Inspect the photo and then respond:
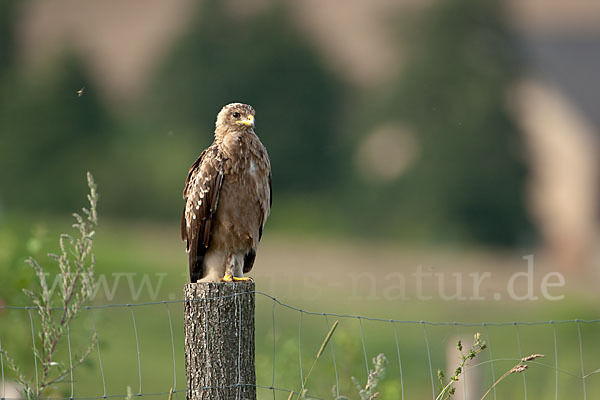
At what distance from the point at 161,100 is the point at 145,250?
59.4 feet

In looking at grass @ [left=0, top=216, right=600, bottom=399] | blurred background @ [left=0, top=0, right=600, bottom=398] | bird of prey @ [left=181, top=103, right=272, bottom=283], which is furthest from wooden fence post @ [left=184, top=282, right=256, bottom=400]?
blurred background @ [left=0, top=0, right=600, bottom=398]

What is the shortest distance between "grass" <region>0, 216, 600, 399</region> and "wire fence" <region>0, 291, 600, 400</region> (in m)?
0.02

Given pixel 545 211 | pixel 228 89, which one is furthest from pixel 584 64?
pixel 228 89

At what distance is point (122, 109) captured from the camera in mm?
39000

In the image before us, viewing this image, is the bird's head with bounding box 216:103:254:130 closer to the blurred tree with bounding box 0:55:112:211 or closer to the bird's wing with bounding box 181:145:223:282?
the bird's wing with bounding box 181:145:223:282

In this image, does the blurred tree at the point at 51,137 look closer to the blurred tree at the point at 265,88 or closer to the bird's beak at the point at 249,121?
the blurred tree at the point at 265,88

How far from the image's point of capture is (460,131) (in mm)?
30562

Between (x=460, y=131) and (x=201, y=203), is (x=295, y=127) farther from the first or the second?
(x=201, y=203)

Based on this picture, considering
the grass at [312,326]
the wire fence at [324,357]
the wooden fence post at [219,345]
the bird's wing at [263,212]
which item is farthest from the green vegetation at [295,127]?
the wooden fence post at [219,345]

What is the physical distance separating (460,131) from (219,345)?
27.2m

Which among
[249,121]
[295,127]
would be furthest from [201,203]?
[295,127]

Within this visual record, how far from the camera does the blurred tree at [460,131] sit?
94.9 feet

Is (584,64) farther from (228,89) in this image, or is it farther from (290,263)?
(290,263)

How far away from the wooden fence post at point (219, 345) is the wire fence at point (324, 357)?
0.81m
